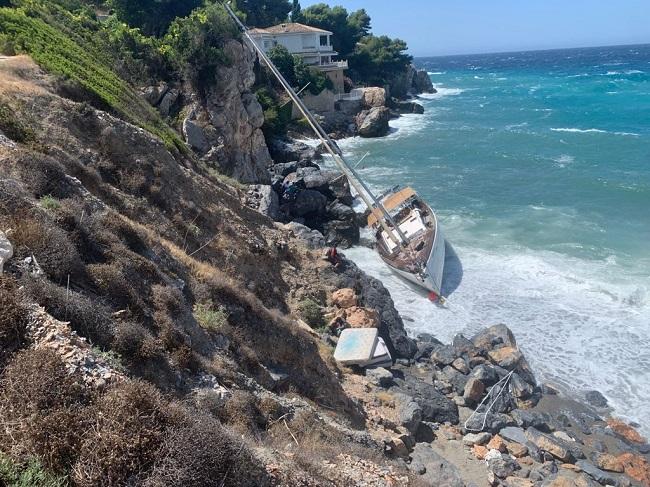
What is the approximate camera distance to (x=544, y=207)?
34.8 meters

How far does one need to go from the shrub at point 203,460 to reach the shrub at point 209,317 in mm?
4546

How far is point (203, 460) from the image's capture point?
5.29 m

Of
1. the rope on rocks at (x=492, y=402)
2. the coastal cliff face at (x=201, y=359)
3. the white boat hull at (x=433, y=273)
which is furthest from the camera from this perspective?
the white boat hull at (x=433, y=273)

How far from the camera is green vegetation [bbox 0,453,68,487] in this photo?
14.9 ft

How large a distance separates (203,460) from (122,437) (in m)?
0.82

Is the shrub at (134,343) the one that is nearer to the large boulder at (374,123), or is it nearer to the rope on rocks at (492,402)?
the rope on rocks at (492,402)

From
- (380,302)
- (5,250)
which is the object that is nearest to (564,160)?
(380,302)

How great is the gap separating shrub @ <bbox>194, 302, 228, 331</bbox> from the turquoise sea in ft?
41.8

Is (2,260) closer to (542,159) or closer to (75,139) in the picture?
(75,139)

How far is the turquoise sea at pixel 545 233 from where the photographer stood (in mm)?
20578

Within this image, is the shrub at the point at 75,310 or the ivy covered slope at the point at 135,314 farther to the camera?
the shrub at the point at 75,310

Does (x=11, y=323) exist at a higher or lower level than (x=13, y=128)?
lower

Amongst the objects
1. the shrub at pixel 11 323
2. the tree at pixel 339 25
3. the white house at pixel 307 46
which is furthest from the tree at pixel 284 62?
the shrub at pixel 11 323

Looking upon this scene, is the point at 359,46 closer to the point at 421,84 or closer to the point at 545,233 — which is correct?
the point at 421,84
